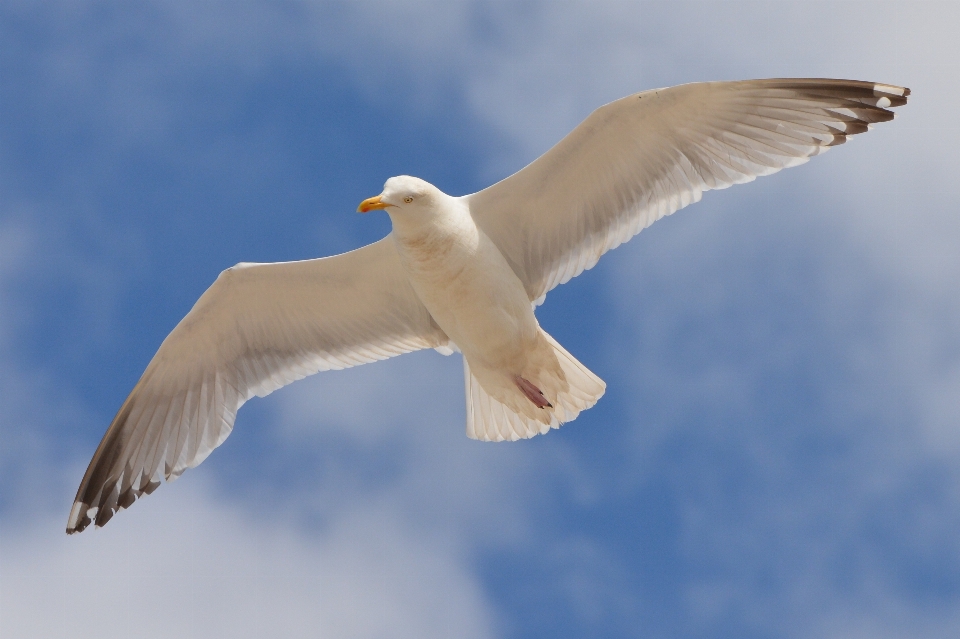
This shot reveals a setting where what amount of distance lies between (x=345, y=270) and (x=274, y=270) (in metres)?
0.47

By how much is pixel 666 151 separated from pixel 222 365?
11.1ft

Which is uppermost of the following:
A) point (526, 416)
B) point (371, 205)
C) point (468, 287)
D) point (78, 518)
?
point (371, 205)

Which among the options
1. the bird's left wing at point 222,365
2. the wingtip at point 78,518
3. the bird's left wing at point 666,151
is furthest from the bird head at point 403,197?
the wingtip at point 78,518

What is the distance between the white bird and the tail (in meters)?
0.01

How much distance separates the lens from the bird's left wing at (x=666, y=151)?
7262 mm

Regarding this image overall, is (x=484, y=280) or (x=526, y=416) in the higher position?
(x=484, y=280)

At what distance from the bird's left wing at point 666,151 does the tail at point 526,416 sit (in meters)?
0.84

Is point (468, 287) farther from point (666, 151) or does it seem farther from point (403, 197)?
point (666, 151)

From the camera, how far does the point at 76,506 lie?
8383mm

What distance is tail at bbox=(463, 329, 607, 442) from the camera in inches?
305

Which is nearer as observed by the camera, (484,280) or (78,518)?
(484,280)

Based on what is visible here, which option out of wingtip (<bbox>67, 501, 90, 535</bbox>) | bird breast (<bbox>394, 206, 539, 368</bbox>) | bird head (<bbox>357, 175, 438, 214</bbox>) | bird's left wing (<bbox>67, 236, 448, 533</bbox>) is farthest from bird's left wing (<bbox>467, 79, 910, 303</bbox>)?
wingtip (<bbox>67, 501, 90, 535</bbox>)

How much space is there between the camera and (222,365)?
834cm

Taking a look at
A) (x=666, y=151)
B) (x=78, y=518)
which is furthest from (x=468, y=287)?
(x=78, y=518)
